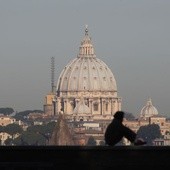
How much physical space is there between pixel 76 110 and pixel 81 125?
11.3 m

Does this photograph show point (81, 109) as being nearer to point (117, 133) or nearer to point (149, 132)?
point (149, 132)

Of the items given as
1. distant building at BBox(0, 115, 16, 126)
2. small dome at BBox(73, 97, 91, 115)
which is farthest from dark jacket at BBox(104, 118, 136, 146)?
small dome at BBox(73, 97, 91, 115)

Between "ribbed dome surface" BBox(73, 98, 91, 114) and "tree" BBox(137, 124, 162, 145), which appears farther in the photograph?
"ribbed dome surface" BBox(73, 98, 91, 114)

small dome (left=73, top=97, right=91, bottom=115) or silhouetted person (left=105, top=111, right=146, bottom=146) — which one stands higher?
small dome (left=73, top=97, right=91, bottom=115)

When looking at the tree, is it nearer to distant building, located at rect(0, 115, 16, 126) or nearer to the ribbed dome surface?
distant building, located at rect(0, 115, 16, 126)
